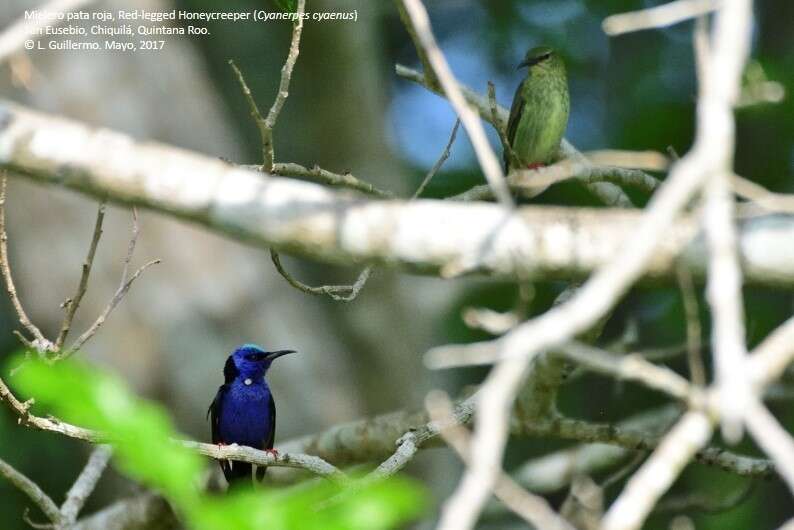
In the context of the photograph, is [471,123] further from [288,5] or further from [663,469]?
[288,5]

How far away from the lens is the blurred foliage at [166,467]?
171 centimetres

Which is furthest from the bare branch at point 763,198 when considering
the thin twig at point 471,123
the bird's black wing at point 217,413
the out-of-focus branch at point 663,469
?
the bird's black wing at point 217,413

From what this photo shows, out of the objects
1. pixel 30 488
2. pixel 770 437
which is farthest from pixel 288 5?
pixel 770 437

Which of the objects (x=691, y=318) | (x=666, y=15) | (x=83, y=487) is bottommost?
(x=83, y=487)

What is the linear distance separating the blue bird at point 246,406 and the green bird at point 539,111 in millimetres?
1837

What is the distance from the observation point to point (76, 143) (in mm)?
2795

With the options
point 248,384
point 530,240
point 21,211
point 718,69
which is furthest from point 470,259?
point 21,211

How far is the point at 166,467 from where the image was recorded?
1780 millimetres

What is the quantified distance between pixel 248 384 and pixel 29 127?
478cm

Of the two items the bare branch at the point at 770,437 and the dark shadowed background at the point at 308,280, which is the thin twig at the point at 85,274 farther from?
the dark shadowed background at the point at 308,280

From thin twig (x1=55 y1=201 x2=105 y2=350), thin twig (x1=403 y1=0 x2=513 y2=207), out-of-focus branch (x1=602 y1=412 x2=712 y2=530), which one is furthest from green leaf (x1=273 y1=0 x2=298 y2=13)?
out-of-focus branch (x1=602 y1=412 x2=712 y2=530)

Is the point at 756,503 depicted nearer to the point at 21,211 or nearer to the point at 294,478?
the point at 294,478

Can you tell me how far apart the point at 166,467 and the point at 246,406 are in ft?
18.3

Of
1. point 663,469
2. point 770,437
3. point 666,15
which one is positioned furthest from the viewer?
point 666,15
